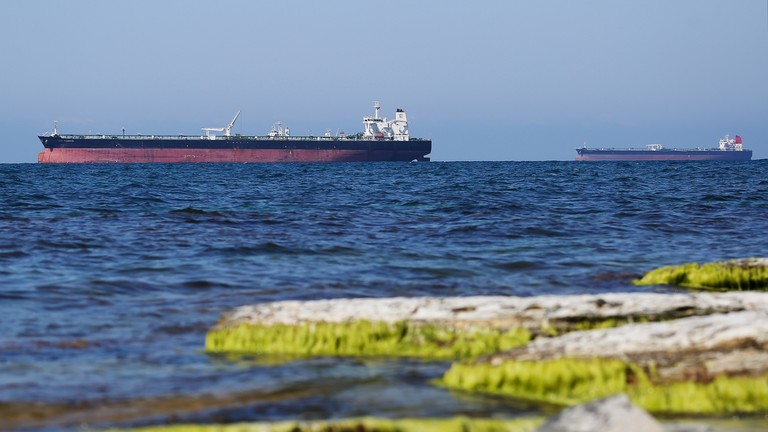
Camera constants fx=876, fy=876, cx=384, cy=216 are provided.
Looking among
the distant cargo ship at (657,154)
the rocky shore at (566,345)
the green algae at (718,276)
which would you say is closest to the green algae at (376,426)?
the rocky shore at (566,345)

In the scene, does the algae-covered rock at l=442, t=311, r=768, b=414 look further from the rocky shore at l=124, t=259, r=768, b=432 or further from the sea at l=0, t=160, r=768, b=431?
the sea at l=0, t=160, r=768, b=431

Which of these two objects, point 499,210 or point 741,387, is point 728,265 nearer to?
point 741,387

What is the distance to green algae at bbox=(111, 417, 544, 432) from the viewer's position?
12.2ft

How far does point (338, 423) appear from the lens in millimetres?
3766

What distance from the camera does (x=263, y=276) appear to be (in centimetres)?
992

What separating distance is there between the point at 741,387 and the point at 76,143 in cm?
10724

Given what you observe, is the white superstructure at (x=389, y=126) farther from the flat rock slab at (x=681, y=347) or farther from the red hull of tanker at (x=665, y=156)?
the flat rock slab at (x=681, y=347)

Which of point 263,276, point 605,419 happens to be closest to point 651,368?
point 605,419

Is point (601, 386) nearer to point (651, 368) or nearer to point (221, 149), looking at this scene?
point (651, 368)

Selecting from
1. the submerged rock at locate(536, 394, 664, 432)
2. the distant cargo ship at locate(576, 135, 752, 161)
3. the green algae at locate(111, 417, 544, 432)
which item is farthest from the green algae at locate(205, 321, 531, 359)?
the distant cargo ship at locate(576, 135, 752, 161)

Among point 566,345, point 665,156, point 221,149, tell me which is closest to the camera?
point 566,345

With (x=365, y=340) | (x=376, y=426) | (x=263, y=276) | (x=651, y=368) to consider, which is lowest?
(x=263, y=276)

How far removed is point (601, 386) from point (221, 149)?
106m

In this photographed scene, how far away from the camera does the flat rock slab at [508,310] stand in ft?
19.0
